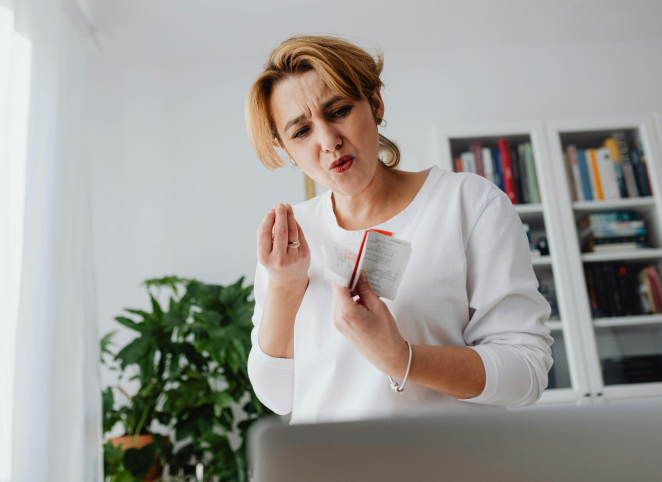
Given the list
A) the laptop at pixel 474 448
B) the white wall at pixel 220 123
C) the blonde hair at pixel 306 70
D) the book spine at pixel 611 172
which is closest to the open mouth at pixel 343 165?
the blonde hair at pixel 306 70

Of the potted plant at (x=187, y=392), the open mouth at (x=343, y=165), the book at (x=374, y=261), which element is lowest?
the potted plant at (x=187, y=392)

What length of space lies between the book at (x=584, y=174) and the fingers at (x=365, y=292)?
1.84m

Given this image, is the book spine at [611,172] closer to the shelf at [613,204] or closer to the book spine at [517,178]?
the shelf at [613,204]

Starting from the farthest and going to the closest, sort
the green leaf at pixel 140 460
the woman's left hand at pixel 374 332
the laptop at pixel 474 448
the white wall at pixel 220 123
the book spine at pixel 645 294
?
1. the white wall at pixel 220 123
2. the book spine at pixel 645 294
3. the green leaf at pixel 140 460
4. the woman's left hand at pixel 374 332
5. the laptop at pixel 474 448

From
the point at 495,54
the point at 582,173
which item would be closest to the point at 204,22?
the point at 495,54

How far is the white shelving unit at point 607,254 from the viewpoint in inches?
80.3

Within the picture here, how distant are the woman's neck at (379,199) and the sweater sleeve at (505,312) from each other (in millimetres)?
173

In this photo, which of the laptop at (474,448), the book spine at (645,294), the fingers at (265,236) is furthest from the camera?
the book spine at (645,294)

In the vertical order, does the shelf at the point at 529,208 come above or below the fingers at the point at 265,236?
above

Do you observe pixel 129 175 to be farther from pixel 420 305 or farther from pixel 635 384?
pixel 635 384

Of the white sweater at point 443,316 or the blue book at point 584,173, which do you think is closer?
the white sweater at point 443,316

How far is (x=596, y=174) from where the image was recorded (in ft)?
7.36

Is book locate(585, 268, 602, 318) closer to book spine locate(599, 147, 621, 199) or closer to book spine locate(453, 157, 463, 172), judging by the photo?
book spine locate(599, 147, 621, 199)

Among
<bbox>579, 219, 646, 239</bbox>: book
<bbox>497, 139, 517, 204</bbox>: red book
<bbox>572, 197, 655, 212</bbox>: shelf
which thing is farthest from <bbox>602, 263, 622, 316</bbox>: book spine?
<bbox>497, 139, 517, 204</bbox>: red book
